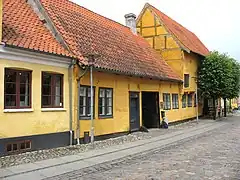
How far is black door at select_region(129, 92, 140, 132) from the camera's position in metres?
19.3

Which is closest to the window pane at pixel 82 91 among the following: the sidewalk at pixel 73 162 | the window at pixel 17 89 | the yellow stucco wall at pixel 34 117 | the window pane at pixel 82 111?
the window pane at pixel 82 111

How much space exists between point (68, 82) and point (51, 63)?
4.24 ft

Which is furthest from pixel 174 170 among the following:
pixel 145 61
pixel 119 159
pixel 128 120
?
pixel 145 61

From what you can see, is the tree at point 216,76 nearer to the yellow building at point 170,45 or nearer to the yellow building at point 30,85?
the yellow building at point 170,45

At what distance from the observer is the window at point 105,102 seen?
53.6 feet

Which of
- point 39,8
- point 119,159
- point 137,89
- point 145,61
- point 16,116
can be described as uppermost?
point 39,8

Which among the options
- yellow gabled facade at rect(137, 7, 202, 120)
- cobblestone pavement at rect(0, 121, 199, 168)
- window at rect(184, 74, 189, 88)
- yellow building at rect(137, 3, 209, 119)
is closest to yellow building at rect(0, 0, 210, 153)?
cobblestone pavement at rect(0, 121, 199, 168)

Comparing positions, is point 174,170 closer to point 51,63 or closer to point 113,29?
point 51,63

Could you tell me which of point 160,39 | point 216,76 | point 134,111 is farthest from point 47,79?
point 216,76

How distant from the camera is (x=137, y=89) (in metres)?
20.1

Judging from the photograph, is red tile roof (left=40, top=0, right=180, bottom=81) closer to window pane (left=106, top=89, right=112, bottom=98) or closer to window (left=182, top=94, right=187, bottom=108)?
window pane (left=106, top=89, right=112, bottom=98)

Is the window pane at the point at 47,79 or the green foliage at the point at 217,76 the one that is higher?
the green foliage at the point at 217,76

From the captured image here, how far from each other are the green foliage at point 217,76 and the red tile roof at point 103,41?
640 cm

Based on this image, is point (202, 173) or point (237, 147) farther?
point (237, 147)
